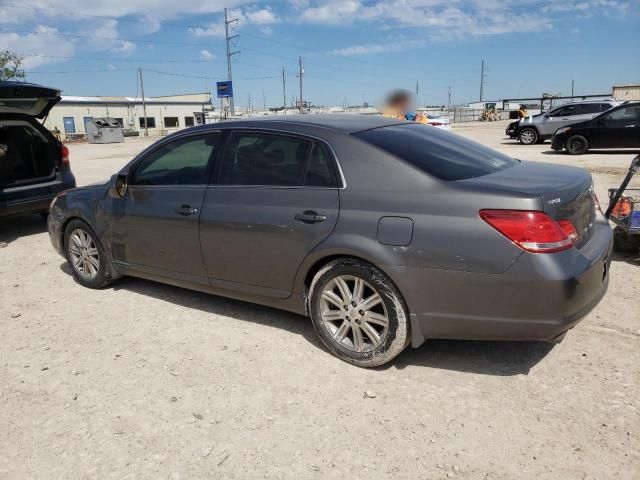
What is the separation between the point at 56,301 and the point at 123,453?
271 centimetres

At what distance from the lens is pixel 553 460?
2.49 meters

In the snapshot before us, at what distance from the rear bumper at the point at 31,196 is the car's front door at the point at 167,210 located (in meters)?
3.52

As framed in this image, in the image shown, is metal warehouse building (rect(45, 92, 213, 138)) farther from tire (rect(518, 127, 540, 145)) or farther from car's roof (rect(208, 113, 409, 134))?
car's roof (rect(208, 113, 409, 134))

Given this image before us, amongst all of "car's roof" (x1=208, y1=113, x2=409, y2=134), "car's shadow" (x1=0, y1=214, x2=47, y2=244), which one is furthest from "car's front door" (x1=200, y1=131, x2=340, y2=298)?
"car's shadow" (x1=0, y1=214, x2=47, y2=244)

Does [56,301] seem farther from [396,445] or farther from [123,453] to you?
[396,445]

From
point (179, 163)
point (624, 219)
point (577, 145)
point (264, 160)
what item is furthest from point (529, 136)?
point (264, 160)

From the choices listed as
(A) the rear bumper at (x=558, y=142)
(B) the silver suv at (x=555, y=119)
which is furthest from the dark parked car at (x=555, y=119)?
(A) the rear bumper at (x=558, y=142)

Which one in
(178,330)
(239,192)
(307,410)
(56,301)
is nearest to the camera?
(307,410)

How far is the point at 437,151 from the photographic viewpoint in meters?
3.58

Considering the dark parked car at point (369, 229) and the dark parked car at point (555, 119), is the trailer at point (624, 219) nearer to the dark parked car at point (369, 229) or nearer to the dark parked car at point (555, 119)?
the dark parked car at point (369, 229)

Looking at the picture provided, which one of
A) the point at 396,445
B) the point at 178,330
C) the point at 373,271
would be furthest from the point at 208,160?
the point at 396,445

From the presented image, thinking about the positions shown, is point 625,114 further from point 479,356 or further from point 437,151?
point 479,356

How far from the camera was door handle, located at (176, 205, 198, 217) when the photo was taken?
4094 mm

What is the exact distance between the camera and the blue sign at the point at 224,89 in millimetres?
47344
